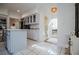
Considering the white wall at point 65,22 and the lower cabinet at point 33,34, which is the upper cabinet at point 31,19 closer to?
the lower cabinet at point 33,34

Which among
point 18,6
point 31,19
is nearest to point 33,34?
point 31,19

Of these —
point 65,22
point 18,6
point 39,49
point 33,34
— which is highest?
point 18,6

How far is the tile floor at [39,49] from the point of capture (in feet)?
6.68

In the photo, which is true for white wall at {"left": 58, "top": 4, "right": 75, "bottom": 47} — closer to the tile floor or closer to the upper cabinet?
the tile floor

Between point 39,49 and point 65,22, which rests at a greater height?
point 65,22

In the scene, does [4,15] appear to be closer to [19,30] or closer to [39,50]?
[19,30]

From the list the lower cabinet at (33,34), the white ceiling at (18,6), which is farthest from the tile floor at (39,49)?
the white ceiling at (18,6)

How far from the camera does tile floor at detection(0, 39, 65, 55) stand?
6.68ft

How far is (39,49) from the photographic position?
2090mm

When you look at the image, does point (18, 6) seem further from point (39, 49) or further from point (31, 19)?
point (39, 49)

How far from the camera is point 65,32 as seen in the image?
2.04 m

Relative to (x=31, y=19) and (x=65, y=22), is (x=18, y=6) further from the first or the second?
(x=65, y=22)

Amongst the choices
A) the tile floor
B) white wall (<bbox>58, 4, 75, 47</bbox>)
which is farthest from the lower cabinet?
white wall (<bbox>58, 4, 75, 47</bbox>)
